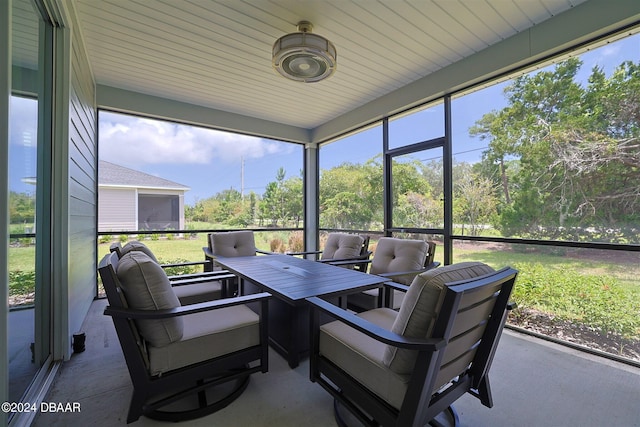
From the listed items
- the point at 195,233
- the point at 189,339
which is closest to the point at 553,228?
the point at 189,339

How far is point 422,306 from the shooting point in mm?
1140

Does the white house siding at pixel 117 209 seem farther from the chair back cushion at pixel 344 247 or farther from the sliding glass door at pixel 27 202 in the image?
the chair back cushion at pixel 344 247

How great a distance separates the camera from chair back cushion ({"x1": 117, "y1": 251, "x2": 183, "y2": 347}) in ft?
4.77

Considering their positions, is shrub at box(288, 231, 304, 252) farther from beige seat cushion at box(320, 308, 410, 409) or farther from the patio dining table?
beige seat cushion at box(320, 308, 410, 409)

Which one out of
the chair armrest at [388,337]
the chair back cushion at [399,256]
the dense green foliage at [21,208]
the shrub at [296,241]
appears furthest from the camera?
the shrub at [296,241]

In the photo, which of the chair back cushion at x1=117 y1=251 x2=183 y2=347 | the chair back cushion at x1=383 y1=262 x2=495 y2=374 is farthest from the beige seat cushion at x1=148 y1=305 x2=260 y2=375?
the chair back cushion at x1=383 y1=262 x2=495 y2=374

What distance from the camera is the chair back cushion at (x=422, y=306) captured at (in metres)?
1.11

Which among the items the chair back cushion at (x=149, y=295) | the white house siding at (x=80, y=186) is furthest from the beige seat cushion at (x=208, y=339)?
the white house siding at (x=80, y=186)

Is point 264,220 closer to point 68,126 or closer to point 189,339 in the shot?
point 68,126

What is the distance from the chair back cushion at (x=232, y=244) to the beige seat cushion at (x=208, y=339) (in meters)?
2.01

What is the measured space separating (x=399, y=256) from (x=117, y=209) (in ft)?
13.1

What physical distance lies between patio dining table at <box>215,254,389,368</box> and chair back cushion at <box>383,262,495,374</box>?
2.35ft

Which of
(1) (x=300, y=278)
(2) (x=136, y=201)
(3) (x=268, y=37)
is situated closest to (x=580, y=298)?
(1) (x=300, y=278)

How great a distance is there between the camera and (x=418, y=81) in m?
3.60
